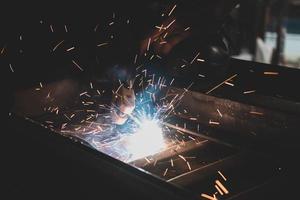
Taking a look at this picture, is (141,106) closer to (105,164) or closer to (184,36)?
(184,36)

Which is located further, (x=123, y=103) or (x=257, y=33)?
(x=257, y=33)

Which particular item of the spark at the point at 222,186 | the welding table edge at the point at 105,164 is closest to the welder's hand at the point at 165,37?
the welding table edge at the point at 105,164

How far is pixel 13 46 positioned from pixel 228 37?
208 cm

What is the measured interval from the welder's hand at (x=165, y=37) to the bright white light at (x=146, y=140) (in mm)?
614

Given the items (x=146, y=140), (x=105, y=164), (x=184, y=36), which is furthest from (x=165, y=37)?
(x=105, y=164)

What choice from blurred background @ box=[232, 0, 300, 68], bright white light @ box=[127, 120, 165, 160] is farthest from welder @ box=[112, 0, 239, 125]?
blurred background @ box=[232, 0, 300, 68]

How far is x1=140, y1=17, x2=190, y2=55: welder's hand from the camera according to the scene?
3.24 metres

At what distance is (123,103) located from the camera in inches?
123

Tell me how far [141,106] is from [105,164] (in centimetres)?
138

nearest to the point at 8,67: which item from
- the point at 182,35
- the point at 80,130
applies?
the point at 80,130

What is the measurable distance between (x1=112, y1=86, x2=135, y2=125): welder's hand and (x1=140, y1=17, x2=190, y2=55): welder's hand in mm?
387

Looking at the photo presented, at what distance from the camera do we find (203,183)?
2.44 m

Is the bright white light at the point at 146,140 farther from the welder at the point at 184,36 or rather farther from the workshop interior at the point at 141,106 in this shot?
the welder at the point at 184,36

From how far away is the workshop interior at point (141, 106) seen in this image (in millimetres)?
2494
